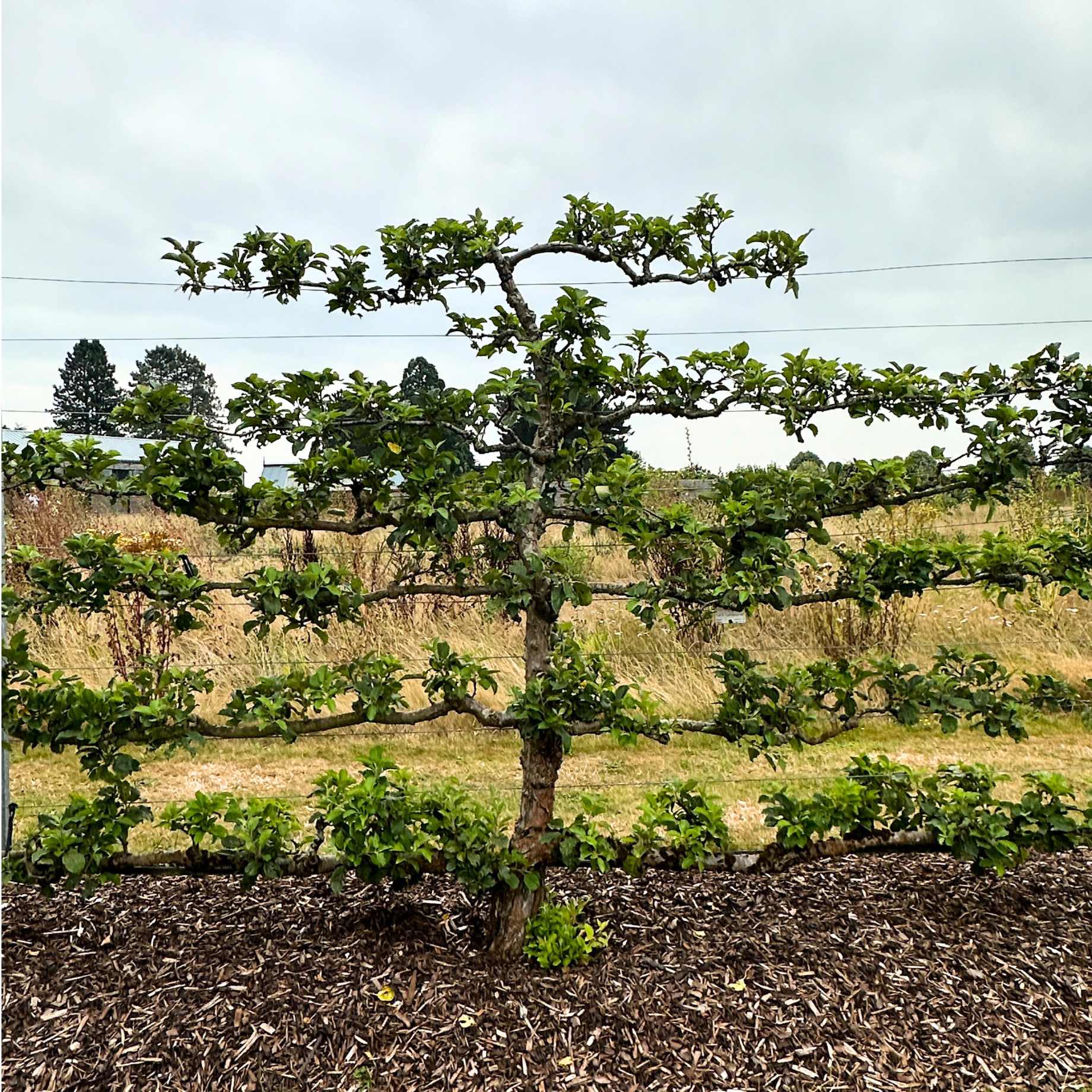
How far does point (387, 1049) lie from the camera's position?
250cm

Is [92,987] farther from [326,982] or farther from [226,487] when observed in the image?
[226,487]

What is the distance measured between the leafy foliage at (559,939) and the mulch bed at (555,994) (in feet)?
0.17

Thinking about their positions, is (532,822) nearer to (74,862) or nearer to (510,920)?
(510,920)

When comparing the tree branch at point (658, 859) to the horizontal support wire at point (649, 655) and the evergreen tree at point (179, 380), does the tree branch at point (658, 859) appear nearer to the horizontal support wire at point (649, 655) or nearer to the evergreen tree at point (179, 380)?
the evergreen tree at point (179, 380)

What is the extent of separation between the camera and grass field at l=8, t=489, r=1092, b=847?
5.13 meters

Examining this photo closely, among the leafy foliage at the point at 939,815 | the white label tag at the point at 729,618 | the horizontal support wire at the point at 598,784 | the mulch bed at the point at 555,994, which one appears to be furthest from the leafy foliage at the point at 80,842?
the white label tag at the point at 729,618

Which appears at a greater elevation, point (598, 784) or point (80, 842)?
point (80, 842)

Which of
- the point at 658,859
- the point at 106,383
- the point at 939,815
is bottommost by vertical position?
the point at 658,859

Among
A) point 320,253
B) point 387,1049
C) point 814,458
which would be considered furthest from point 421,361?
point 387,1049

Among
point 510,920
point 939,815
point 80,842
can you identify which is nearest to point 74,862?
point 80,842

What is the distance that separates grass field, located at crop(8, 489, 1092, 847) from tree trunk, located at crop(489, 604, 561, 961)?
147 centimetres

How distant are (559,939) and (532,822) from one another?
35 cm

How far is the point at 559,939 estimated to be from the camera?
2.85m

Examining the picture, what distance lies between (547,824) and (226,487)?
1.40m
